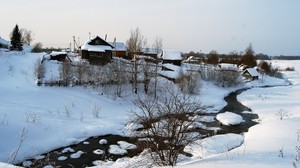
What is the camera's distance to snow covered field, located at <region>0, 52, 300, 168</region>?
13708 millimetres

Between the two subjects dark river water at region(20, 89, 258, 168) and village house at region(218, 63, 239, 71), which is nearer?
dark river water at region(20, 89, 258, 168)

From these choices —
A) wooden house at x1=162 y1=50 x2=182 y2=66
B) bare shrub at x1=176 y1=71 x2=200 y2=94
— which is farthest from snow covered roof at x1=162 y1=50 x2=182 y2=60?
bare shrub at x1=176 y1=71 x2=200 y2=94

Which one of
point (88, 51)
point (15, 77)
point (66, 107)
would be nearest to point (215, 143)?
point (66, 107)

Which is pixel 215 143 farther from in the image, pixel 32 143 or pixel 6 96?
pixel 6 96

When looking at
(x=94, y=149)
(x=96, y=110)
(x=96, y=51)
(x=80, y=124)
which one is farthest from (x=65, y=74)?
(x=94, y=149)

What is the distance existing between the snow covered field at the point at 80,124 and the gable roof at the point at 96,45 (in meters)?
7.86

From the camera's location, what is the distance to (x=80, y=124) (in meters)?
24.9

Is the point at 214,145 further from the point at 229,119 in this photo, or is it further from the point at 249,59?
the point at 249,59

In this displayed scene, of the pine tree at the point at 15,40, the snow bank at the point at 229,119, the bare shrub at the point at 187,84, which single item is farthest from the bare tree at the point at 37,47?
the snow bank at the point at 229,119

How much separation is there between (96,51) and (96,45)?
2.18 m

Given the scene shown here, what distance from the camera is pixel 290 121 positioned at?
23859mm

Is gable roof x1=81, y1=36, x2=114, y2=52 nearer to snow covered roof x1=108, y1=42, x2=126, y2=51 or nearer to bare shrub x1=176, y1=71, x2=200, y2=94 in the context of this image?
snow covered roof x1=108, y1=42, x2=126, y2=51

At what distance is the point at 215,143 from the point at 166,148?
27.8ft

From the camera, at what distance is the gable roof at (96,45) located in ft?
151
